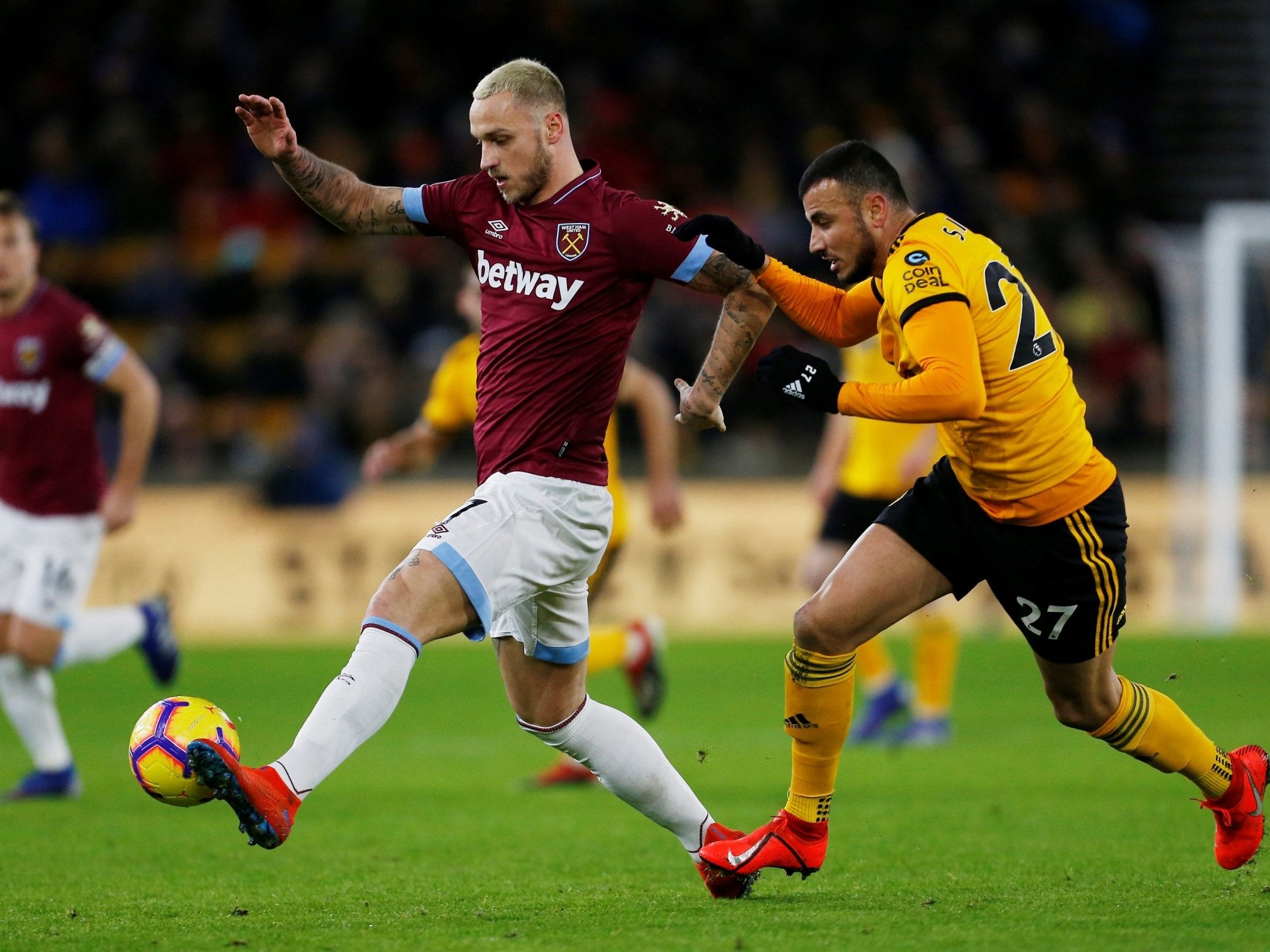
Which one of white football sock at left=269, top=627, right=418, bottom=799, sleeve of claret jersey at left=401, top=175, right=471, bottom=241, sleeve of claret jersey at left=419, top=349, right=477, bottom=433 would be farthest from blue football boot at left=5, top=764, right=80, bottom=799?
sleeve of claret jersey at left=401, top=175, right=471, bottom=241

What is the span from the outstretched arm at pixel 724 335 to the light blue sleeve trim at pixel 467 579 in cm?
81

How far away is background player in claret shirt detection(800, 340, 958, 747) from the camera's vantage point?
9.48 metres

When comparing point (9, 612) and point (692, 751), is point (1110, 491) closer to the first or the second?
point (692, 751)

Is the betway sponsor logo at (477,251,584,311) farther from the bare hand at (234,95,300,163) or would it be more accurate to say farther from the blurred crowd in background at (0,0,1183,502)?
the blurred crowd in background at (0,0,1183,502)

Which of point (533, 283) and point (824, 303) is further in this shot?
point (824, 303)

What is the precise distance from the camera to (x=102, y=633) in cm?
891

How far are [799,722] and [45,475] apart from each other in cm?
405

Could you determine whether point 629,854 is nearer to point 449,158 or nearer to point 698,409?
point 698,409

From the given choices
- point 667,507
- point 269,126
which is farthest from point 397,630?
point 667,507

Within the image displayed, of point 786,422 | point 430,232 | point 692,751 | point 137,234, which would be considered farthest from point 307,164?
point 137,234

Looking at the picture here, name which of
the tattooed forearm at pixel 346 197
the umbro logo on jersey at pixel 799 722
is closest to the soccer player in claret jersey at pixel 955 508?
the umbro logo on jersey at pixel 799 722

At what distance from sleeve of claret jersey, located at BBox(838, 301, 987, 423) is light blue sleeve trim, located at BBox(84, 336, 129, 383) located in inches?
166

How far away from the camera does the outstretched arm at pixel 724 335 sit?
206 inches

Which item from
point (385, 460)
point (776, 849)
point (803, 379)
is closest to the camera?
point (803, 379)
